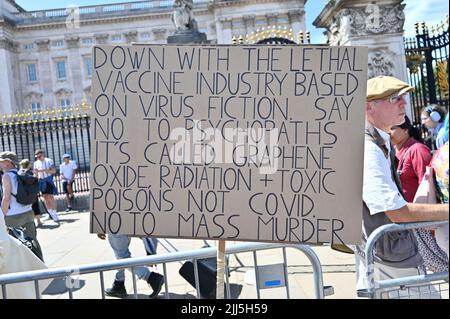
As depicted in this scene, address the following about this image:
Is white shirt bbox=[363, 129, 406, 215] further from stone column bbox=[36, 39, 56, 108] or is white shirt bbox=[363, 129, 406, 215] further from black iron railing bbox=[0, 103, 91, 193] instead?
stone column bbox=[36, 39, 56, 108]

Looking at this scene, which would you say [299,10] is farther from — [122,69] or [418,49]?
[122,69]

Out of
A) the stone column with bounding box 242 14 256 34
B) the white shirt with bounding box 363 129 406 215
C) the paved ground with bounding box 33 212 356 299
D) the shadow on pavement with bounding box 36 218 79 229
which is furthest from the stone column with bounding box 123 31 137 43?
the white shirt with bounding box 363 129 406 215

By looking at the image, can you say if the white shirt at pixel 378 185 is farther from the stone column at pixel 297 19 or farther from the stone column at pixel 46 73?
the stone column at pixel 46 73

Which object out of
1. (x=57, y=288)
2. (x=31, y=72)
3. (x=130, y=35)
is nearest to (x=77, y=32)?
(x=130, y=35)

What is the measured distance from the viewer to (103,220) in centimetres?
218

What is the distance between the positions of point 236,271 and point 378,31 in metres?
6.73

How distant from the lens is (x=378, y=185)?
226 cm

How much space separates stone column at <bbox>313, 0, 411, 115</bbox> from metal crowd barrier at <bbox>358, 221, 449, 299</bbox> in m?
7.79

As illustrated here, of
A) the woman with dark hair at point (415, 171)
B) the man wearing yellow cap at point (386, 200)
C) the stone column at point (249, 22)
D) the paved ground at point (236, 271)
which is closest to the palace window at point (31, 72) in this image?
the stone column at point (249, 22)

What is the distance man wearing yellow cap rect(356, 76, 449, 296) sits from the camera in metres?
2.27

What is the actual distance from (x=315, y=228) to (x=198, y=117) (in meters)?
0.74

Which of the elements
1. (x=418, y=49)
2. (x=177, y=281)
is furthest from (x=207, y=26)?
(x=177, y=281)

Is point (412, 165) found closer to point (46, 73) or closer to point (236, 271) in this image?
point (236, 271)

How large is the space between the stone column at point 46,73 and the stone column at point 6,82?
9.69ft
